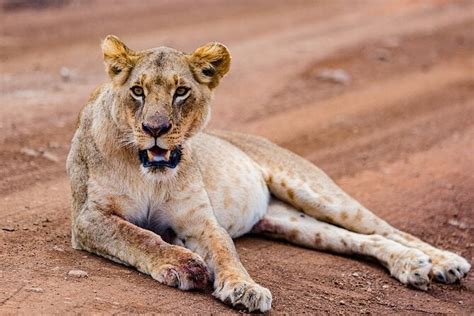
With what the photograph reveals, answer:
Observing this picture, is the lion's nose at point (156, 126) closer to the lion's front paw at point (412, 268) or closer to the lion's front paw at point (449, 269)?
the lion's front paw at point (412, 268)

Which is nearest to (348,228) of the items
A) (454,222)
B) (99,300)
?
(454,222)

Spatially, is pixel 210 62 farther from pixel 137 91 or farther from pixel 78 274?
pixel 78 274

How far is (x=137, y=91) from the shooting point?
5.27m

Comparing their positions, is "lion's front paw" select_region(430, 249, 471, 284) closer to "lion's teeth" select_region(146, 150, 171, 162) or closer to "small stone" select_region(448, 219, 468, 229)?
"small stone" select_region(448, 219, 468, 229)

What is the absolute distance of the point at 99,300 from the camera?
4.73 metres

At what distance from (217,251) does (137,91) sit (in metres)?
0.96

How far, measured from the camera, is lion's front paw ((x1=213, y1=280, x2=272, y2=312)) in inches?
193

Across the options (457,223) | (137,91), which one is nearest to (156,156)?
(137,91)

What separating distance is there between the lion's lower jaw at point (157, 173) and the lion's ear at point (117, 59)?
52cm

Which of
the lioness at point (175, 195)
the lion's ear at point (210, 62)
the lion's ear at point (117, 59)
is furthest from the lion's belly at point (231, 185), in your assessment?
the lion's ear at point (117, 59)

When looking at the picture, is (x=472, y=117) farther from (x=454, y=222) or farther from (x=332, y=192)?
(x=332, y=192)

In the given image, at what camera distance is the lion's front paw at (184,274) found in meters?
5.04

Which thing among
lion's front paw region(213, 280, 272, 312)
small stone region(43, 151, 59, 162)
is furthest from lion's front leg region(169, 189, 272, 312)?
small stone region(43, 151, 59, 162)

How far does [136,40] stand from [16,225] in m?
6.83
